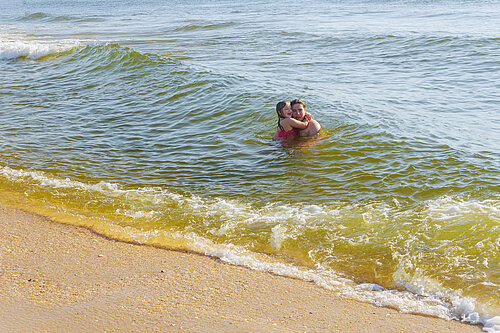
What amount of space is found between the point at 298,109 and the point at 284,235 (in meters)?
3.81

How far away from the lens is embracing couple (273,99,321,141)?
30.5 feet

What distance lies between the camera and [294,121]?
9266 mm

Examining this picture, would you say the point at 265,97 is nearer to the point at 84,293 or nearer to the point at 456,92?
the point at 456,92

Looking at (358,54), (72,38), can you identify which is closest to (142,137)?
(358,54)

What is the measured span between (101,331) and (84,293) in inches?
29.0

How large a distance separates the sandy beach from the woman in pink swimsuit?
429 cm

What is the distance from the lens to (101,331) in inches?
161

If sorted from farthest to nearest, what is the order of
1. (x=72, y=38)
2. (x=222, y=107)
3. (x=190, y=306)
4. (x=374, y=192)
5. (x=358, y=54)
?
(x=72, y=38)
(x=358, y=54)
(x=222, y=107)
(x=374, y=192)
(x=190, y=306)

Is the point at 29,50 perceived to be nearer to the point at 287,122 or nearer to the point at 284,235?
the point at 287,122

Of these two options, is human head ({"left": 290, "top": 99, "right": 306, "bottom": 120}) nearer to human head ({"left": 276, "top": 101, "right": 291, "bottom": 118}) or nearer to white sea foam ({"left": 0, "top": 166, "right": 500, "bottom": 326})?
human head ({"left": 276, "top": 101, "right": 291, "bottom": 118})

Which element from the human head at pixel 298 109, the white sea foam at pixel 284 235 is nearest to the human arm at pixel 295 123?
the human head at pixel 298 109

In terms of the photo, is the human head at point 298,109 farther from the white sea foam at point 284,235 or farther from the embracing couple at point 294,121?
the white sea foam at point 284,235

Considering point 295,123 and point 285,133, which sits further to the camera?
point 285,133

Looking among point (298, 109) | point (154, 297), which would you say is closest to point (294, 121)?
point (298, 109)
